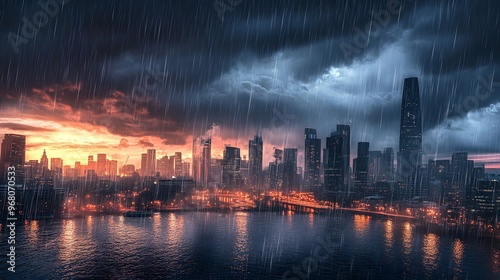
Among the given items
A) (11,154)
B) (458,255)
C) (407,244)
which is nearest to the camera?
(458,255)

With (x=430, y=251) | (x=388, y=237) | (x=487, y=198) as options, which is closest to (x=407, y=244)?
(x=430, y=251)

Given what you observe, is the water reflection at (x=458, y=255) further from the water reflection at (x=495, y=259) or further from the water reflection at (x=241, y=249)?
the water reflection at (x=241, y=249)

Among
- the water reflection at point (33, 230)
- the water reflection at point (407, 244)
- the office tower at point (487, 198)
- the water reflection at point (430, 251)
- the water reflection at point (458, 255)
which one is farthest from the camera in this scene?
the office tower at point (487, 198)

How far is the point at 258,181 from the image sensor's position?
191125mm

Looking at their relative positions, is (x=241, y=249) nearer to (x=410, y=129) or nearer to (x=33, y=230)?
(x=33, y=230)

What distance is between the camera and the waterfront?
109 ft

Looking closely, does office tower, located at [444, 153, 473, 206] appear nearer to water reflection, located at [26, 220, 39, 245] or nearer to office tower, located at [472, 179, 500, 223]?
office tower, located at [472, 179, 500, 223]

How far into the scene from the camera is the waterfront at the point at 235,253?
33.1 m

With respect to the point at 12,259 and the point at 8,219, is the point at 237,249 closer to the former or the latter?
the point at 12,259

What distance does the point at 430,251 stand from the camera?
147ft

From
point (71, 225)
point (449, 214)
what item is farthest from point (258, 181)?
point (71, 225)

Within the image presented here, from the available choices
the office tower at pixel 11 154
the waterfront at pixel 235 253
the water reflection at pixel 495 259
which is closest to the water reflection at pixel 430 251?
the waterfront at pixel 235 253

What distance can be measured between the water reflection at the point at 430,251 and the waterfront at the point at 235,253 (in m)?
0.11

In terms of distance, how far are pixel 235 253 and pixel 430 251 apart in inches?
1019
